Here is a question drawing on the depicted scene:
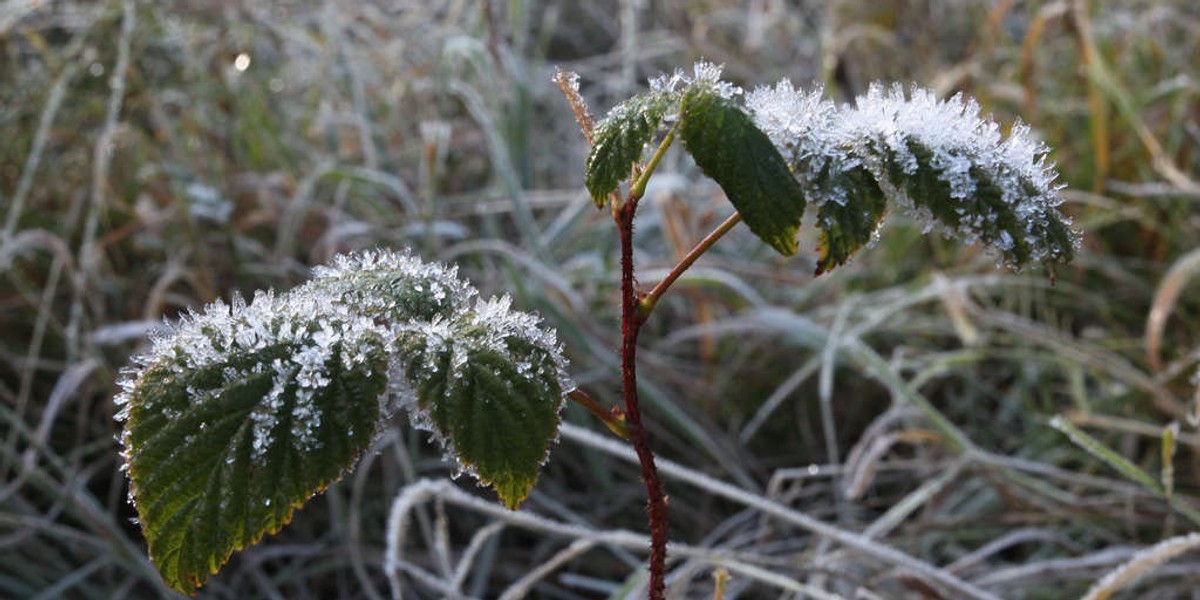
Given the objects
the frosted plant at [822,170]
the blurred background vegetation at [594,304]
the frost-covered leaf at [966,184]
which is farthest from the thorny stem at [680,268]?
the blurred background vegetation at [594,304]

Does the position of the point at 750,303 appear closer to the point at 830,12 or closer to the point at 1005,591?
the point at 1005,591

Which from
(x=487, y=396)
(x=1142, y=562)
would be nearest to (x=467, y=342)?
(x=487, y=396)

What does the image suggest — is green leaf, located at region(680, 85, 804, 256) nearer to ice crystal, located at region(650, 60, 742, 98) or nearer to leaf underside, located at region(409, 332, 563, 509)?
ice crystal, located at region(650, 60, 742, 98)

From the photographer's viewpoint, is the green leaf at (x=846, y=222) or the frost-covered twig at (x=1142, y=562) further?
the frost-covered twig at (x=1142, y=562)

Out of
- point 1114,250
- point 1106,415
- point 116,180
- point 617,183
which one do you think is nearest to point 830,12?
point 1114,250

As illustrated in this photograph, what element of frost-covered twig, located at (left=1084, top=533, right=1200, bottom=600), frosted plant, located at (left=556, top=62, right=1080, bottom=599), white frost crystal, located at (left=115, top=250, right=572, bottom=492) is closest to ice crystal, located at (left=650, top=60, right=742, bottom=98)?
frosted plant, located at (left=556, top=62, right=1080, bottom=599)

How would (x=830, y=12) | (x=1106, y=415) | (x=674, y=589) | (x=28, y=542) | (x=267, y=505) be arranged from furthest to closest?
(x=830, y=12) → (x=1106, y=415) → (x=28, y=542) → (x=674, y=589) → (x=267, y=505)

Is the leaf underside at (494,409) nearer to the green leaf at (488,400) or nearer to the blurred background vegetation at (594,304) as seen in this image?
the green leaf at (488,400)
